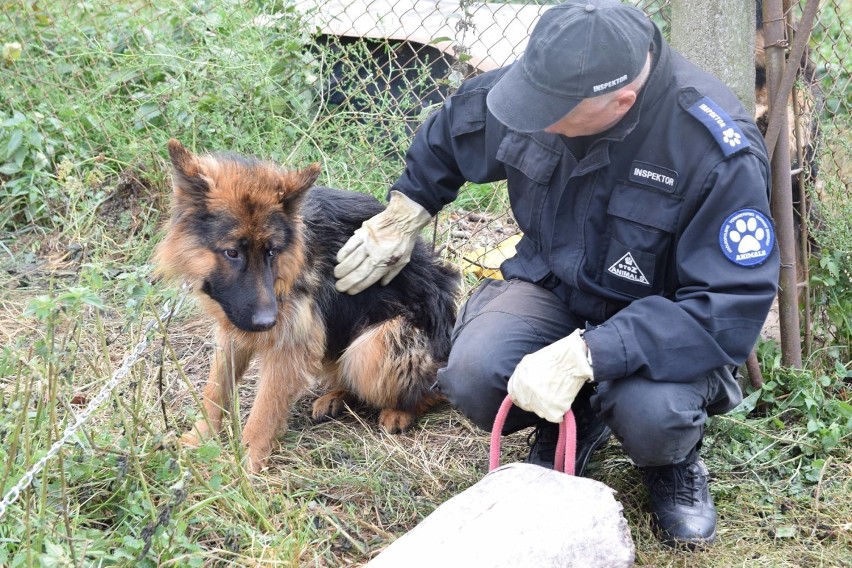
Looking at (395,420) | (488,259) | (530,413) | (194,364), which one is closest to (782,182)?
(530,413)

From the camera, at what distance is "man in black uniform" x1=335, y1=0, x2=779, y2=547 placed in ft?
9.69

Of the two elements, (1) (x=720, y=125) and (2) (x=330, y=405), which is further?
(2) (x=330, y=405)

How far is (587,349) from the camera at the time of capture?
3039 mm

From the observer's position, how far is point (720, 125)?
10.00 feet

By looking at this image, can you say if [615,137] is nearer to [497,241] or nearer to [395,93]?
[497,241]

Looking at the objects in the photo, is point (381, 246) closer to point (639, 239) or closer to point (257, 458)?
point (257, 458)

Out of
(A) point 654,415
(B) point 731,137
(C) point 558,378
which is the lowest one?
(A) point 654,415

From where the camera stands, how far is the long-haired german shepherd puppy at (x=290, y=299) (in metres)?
3.66

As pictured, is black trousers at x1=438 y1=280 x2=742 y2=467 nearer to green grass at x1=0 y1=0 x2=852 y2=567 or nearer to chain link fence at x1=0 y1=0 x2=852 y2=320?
green grass at x1=0 y1=0 x2=852 y2=567

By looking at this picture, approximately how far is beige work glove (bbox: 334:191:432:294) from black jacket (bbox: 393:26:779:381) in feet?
1.90

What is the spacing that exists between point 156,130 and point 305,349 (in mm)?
2567

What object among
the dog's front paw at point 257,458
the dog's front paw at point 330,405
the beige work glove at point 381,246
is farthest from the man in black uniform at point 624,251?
the dog's front paw at point 330,405

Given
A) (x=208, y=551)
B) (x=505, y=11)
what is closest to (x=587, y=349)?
(x=208, y=551)

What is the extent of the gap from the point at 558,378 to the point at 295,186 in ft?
5.10
